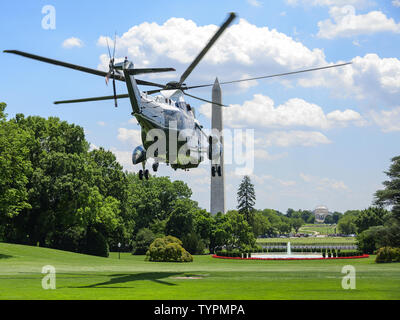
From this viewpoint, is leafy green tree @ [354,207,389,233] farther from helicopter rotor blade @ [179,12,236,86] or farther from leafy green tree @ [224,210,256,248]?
helicopter rotor blade @ [179,12,236,86]

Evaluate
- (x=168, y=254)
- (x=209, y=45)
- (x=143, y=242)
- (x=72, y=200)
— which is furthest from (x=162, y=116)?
(x=143, y=242)

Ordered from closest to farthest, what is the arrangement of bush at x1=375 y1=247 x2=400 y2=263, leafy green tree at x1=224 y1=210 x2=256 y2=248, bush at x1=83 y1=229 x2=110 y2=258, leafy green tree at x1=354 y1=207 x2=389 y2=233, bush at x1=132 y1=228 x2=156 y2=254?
1. bush at x1=375 y1=247 x2=400 y2=263
2. bush at x1=83 y1=229 x2=110 y2=258
3. bush at x1=132 y1=228 x2=156 y2=254
4. leafy green tree at x1=224 y1=210 x2=256 y2=248
5. leafy green tree at x1=354 y1=207 x2=389 y2=233

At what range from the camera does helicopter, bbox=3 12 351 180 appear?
2392 cm

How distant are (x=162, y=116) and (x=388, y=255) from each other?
97.9 feet

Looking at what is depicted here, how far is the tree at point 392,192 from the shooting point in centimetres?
5122

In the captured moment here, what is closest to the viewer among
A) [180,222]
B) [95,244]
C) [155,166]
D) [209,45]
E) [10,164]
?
[209,45]

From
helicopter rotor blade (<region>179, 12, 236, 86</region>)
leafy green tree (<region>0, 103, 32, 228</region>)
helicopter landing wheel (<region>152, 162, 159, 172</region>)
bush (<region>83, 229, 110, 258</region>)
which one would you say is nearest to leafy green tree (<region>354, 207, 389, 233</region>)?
bush (<region>83, 229, 110, 258</region>)

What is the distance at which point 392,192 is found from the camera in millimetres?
51156

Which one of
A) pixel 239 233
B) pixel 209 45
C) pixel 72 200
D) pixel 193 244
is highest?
pixel 209 45

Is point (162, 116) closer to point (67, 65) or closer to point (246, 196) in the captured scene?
point (67, 65)

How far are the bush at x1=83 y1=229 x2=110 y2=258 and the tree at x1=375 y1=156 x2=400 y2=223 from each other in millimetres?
37176

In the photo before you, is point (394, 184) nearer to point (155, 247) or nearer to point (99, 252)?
point (155, 247)

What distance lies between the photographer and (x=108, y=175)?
7481cm
